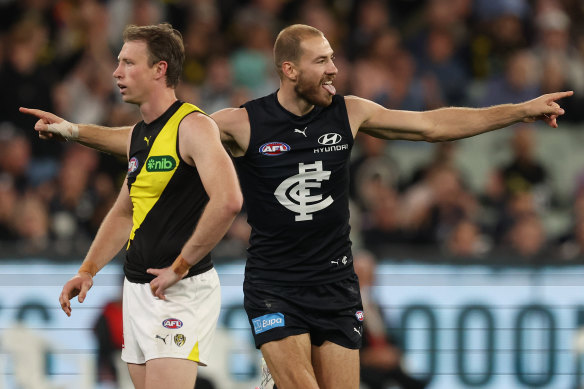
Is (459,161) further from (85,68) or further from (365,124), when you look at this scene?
(365,124)

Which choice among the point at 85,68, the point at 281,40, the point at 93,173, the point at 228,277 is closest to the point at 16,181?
the point at 93,173

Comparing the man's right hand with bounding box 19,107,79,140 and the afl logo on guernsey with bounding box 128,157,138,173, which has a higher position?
the man's right hand with bounding box 19,107,79,140

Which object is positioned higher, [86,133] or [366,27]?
[366,27]

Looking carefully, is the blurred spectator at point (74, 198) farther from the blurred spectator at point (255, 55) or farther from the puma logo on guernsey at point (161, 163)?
the puma logo on guernsey at point (161, 163)

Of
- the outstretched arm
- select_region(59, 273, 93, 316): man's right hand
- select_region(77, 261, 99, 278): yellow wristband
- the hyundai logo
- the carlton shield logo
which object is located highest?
the outstretched arm

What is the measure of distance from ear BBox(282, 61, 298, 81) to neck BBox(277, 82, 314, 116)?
0.07 meters

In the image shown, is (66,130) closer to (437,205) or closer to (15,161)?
(15,161)

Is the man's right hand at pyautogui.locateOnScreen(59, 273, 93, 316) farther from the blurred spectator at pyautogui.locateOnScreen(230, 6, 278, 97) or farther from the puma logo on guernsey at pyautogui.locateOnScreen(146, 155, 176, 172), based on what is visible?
the blurred spectator at pyautogui.locateOnScreen(230, 6, 278, 97)

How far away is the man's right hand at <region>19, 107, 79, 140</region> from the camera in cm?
656

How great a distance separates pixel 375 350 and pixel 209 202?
13.4 feet

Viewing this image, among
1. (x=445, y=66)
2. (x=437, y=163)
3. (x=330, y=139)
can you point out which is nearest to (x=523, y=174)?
(x=437, y=163)

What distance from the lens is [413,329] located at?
942 cm

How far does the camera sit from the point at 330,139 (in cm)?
633

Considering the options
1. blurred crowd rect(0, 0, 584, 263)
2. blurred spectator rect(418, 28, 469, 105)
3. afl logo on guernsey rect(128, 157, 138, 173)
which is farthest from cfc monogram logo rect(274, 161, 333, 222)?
blurred spectator rect(418, 28, 469, 105)
